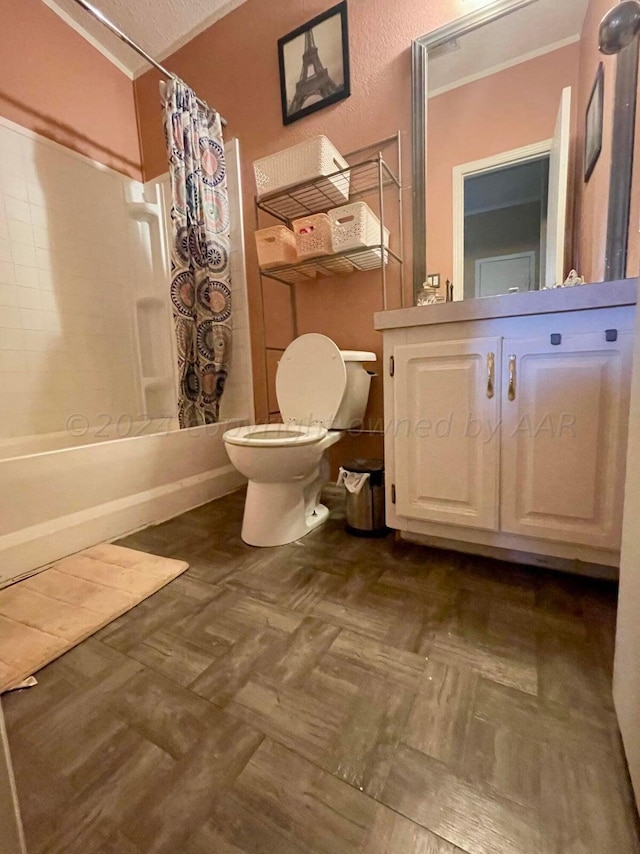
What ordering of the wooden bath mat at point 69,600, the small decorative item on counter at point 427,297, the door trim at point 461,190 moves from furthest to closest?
the small decorative item on counter at point 427,297
the door trim at point 461,190
the wooden bath mat at point 69,600

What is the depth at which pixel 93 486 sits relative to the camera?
1.45 meters

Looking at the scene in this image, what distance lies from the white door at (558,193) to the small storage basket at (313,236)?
835 millimetres

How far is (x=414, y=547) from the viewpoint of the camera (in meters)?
1.36

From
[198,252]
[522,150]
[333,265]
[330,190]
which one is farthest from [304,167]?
[522,150]

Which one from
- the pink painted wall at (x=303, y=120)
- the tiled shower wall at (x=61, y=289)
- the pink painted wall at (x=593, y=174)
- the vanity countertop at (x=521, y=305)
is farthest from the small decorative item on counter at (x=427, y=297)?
the tiled shower wall at (x=61, y=289)

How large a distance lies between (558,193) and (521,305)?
656mm

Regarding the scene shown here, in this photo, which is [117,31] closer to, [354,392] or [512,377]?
[354,392]

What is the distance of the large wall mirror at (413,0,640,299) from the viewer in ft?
3.75

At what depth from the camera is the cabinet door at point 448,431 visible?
111 centimetres

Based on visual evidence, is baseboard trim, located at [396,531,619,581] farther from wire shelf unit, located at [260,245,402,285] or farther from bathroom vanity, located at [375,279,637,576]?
wire shelf unit, located at [260,245,402,285]

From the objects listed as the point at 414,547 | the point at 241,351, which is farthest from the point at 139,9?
the point at 414,547

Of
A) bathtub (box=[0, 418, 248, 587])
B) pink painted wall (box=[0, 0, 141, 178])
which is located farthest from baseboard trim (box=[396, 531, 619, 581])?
pink painted wall (box=[0, 0, 141, 178])

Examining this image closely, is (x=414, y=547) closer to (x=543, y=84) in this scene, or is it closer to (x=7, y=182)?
(x=543, y=84)

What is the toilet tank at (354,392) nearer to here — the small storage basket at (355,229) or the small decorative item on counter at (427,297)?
the small decorative item on counter at (427,297)
